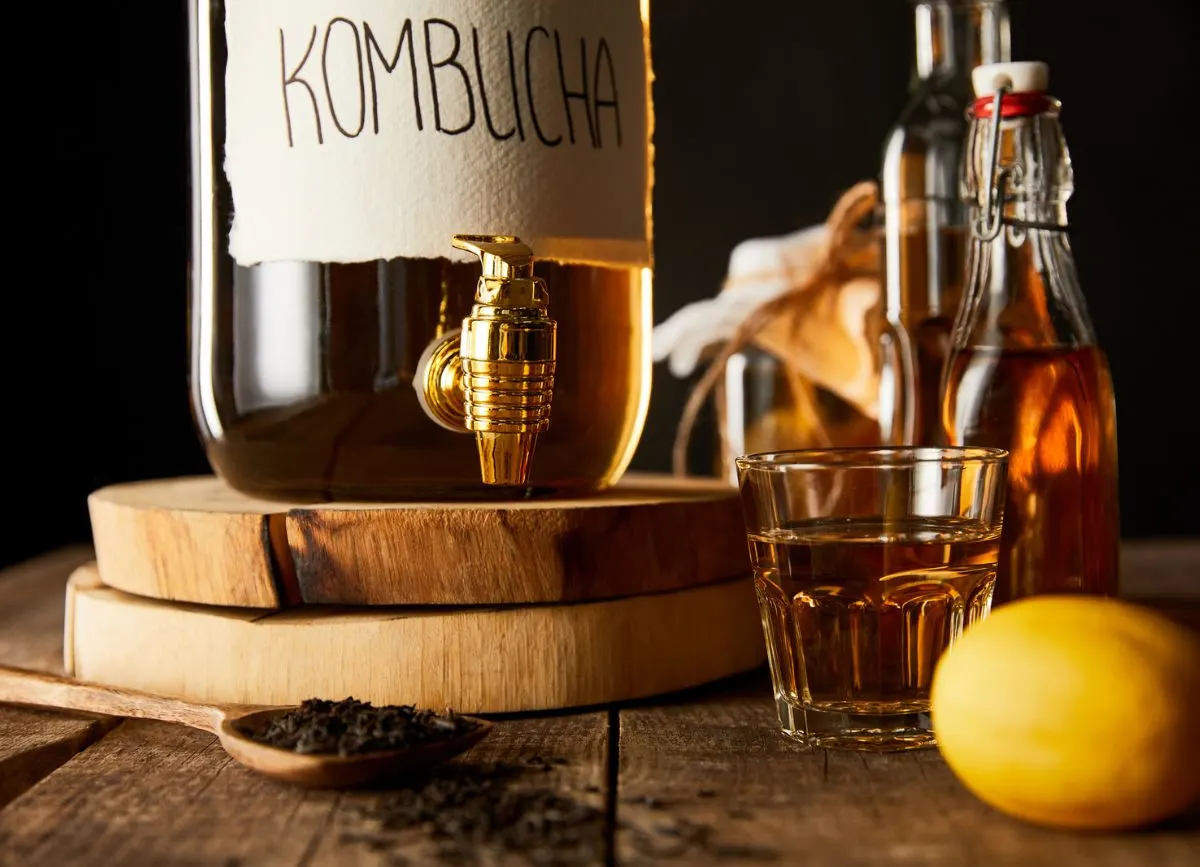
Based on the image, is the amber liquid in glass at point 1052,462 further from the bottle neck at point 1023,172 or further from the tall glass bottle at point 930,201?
the tall glass bottle at point 930,201

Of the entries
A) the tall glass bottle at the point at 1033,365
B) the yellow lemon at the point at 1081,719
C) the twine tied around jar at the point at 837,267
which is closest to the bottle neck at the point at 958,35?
the twine tied around jar at the point at 837,267

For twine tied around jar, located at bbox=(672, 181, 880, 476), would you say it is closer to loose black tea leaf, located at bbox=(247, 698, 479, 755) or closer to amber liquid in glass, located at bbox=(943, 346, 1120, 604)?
amber liquid in glass, located at bbox=(943, 346, 1120, 604)

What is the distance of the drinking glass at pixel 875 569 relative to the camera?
62 centimetres

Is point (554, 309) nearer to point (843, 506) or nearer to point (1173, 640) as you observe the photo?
point (843, 506)

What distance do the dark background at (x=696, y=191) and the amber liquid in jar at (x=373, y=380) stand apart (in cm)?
70

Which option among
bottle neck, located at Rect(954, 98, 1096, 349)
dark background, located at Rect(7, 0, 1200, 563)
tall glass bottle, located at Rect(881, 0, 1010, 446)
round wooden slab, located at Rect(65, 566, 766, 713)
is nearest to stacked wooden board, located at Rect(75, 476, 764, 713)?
round wooden slab, located at Rect(65, 566, 766, 713)

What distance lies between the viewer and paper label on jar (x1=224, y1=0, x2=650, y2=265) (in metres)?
0.71

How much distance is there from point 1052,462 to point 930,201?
0.33m

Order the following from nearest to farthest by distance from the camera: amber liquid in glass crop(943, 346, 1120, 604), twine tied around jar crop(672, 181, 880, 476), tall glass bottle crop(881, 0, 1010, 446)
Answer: amber liquid in glass crop(943, 346, 1120, 604), tall glass bottle crop(881, 0, 1010, 446), twine tied around jar crop(672, 181, 880, 476)

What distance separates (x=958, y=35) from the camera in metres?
1.03

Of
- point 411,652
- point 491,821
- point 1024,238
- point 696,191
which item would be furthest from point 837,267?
point 491,821

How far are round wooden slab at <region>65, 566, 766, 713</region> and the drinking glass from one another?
106 millimetres

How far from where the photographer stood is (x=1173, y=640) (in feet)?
1.68

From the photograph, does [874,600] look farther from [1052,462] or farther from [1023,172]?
[1023,172]
